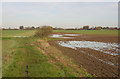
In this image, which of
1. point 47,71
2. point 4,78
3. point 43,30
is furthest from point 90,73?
point 43,30

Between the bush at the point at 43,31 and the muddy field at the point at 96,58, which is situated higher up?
the bush at the point at 43,31

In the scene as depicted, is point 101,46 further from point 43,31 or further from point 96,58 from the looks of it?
point 43,31

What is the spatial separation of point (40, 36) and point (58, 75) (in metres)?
29.3

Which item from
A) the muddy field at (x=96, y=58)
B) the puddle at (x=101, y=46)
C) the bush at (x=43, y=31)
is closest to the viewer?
the muddy field at (x=96, y=58)

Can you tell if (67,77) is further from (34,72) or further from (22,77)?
(22,77)

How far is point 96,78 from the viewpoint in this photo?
8.87 m

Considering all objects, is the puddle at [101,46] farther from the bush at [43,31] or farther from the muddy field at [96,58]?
the bush at [43,31]

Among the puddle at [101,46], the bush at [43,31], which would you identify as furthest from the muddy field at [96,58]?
the bush at [43,31]

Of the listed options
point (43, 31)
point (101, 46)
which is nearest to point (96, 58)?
point (101, 46)

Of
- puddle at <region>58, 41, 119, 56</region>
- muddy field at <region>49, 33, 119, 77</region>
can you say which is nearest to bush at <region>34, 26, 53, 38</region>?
puddle at <region>58, 41, 119, 56</region>

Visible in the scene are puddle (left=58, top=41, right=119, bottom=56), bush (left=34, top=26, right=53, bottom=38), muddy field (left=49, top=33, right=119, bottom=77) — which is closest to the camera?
muddy field (left=49, top=33, right=119, bottom=77)

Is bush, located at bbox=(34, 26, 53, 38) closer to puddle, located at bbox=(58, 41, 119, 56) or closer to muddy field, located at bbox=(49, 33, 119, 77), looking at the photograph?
puddle, located at bbox=(58, 41, 119, 56)

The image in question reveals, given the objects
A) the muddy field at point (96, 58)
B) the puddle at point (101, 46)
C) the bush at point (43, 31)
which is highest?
the bush at point (43, 31)

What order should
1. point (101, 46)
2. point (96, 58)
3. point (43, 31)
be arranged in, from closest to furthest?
point (96, 58)
point (101, 46)
point (43, 31)
